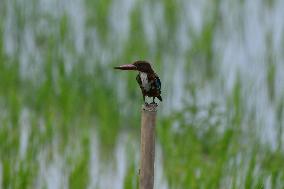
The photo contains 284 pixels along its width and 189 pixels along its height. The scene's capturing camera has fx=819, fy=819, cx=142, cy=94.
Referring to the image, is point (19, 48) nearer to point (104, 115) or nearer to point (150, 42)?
point (150, 42)

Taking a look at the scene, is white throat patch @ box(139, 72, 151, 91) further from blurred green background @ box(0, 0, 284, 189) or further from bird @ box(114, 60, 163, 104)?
blurred green background @ box(0, 0, 284, 189)

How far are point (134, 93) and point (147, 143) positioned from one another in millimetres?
2353

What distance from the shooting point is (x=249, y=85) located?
17.0 ft

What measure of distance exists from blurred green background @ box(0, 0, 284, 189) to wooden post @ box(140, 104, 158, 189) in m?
0.88

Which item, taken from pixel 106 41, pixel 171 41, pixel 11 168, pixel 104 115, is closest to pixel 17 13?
pixel 106 41

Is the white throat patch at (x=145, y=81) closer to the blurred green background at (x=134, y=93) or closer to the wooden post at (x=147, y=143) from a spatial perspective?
the wooden post at (x=147, y=143)

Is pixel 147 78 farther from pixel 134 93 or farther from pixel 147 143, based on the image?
pixel 134 93

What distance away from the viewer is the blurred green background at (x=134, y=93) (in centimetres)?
421

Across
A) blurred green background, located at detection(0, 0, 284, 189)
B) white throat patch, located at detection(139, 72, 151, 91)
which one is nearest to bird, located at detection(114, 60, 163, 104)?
white throat patch, located at detection(139, 72, 151, 91)

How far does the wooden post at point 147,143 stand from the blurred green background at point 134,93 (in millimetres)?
884

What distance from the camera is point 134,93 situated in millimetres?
5113

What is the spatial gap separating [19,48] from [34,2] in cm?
55

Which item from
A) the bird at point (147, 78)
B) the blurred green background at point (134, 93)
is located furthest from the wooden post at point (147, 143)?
the blurred green background at point (134, 93)

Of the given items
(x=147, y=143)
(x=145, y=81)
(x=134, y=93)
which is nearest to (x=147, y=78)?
(x=145, y=81)
